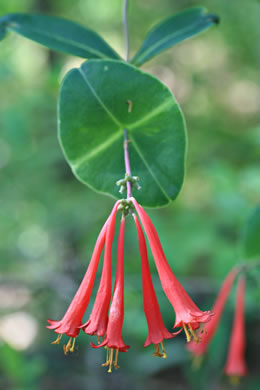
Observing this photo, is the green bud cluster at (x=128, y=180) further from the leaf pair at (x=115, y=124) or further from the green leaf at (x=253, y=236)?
the green leaf at (x=253, y=236)

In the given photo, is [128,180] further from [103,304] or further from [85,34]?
[85,34]

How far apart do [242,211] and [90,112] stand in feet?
5.50

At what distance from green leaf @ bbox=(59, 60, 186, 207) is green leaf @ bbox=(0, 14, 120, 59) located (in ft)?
0.45

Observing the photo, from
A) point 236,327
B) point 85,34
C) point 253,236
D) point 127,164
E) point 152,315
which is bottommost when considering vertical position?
point 236,327

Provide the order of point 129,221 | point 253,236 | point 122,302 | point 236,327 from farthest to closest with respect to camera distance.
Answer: point 129,221
point 236,327
point 253,236
point 122,302

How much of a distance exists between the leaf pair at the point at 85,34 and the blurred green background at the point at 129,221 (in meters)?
0.87

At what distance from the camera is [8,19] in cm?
101

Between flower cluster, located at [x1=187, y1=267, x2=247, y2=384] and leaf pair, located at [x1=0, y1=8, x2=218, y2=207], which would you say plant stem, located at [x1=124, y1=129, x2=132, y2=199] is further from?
flower cluster, located at [x1=187, y1=267, x2=247, y2=384]

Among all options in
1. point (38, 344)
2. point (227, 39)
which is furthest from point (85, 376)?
point (227, 39)

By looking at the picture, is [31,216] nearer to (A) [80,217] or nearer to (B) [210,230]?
(A) [80,217]

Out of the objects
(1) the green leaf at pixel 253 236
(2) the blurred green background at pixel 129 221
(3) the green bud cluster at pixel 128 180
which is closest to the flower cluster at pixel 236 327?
(1) the green leaf at pixel 253 236

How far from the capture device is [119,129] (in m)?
0.94

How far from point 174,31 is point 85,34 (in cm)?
24

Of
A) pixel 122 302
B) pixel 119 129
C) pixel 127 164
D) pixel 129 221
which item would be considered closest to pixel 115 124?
pixel 119 129
